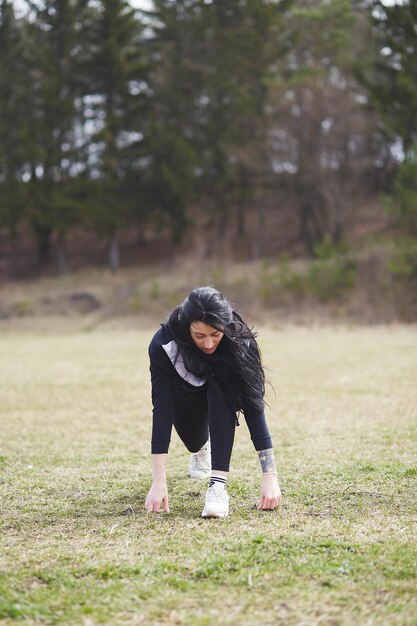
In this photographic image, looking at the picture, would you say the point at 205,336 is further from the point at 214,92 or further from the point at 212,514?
the point at 214,92

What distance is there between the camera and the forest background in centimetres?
2547

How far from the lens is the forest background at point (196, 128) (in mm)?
25469

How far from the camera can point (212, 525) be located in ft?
11.7

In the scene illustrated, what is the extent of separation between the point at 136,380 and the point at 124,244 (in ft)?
78.3

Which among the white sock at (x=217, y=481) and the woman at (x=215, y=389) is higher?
the woman at (x=215, y=389)

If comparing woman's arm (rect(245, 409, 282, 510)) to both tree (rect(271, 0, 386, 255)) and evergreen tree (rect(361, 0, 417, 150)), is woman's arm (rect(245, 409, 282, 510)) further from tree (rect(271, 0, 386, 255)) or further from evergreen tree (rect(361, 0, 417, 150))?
tree (rect(271, 0, 386, 255))

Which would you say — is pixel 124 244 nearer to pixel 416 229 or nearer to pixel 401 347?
pixel 416 229

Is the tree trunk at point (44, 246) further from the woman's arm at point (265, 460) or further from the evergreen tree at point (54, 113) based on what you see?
the woman's arm at point (265, 460)

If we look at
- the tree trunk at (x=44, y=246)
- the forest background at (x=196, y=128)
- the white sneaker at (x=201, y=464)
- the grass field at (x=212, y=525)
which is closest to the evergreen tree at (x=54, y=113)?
the forest background at (x=196, y=128)

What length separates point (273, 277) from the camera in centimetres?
2261

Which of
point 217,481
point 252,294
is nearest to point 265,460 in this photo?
point 217,481

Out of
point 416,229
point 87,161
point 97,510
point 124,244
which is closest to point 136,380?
point 97,510

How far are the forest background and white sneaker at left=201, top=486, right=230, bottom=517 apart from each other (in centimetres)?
1956

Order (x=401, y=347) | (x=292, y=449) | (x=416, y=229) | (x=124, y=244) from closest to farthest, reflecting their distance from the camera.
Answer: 1. (x=292, y=449)
2. (x=401, y=347)
3. (x=416, y=229)
4. (x=124, y=244)
